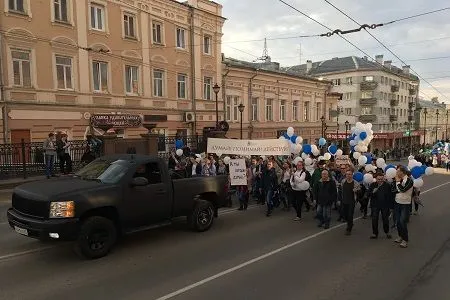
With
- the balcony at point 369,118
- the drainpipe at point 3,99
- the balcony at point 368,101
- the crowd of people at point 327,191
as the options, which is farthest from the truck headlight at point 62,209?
the balcony at point 368,101

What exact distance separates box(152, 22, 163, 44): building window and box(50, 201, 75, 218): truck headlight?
22.3 m

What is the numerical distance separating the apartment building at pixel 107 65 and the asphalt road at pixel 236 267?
12.3 m

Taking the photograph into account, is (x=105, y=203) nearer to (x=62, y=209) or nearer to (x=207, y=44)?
(x=62, y=209)

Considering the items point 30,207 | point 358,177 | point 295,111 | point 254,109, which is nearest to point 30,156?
point 30,207

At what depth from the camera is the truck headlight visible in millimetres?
7122

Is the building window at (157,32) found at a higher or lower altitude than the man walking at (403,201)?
higher

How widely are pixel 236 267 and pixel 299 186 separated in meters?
4.67

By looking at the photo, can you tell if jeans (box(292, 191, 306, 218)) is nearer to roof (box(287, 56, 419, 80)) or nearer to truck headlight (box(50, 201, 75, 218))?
truck headlight (box(50, 201, 75, 218))

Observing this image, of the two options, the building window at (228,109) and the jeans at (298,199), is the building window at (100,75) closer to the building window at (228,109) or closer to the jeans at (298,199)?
the building window at (228,109)

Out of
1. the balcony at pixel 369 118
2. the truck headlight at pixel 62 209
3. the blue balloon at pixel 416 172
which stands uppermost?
the balcony at pixel 369 118

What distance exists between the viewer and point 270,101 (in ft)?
134

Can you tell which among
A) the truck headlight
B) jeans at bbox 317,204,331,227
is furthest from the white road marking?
the truck headlight

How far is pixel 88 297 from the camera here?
5.86m

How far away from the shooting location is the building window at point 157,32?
2769cm
